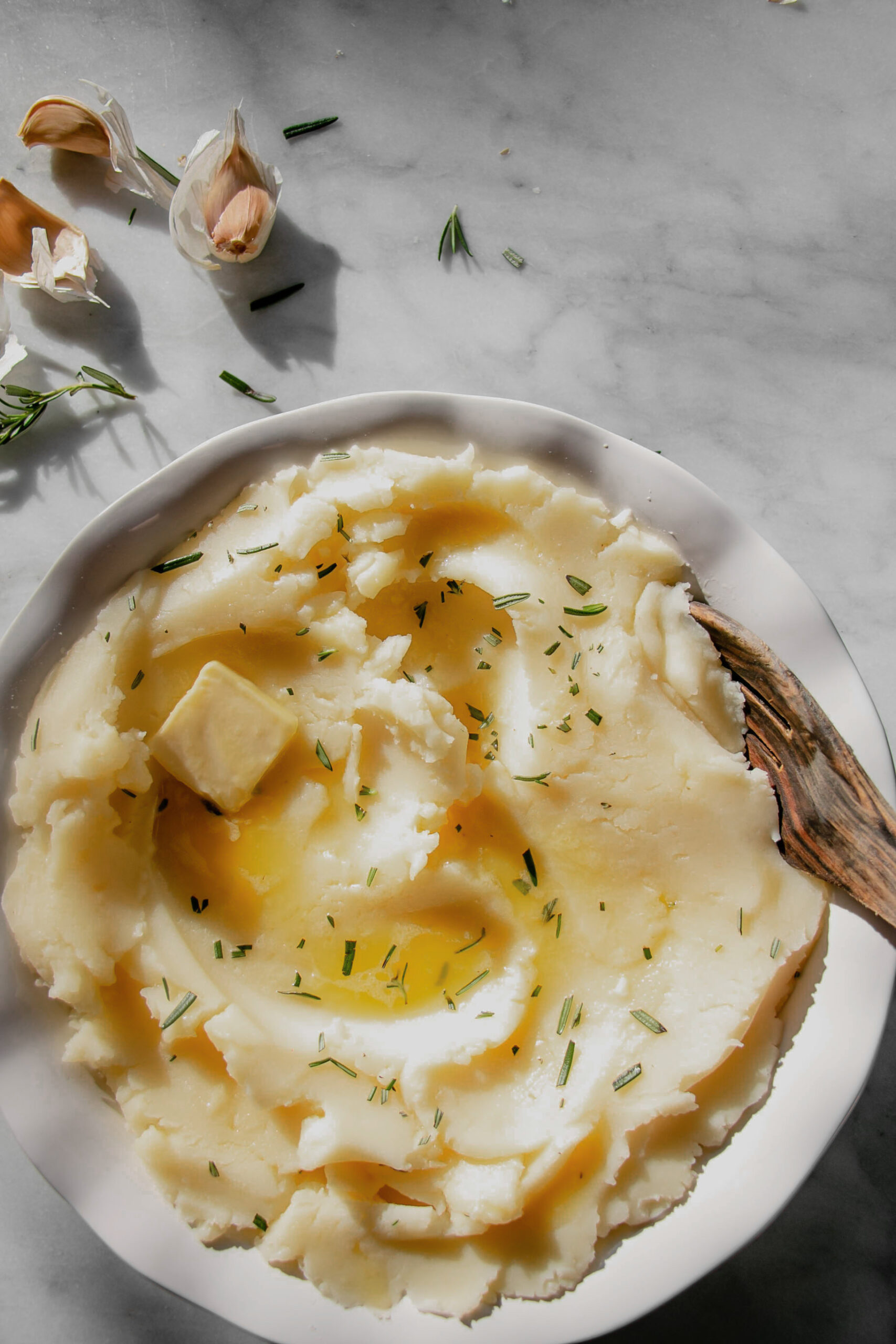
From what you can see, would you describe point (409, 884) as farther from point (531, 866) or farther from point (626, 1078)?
point (626, 1078)

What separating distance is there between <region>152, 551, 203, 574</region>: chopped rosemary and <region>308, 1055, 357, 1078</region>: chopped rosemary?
119cm

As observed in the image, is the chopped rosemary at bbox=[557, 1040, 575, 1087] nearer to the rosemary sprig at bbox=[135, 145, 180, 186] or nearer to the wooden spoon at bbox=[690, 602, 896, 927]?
the wooden spoon at bbox=[690, 602, 896, 927]

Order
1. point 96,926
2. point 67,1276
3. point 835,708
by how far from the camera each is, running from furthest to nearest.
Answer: point 67,1276 < point 835,708 < point 96,926

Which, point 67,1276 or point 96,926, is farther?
point 67,1276

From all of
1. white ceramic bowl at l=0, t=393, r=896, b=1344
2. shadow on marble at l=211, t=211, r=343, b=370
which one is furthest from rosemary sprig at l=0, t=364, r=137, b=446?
white ceramic bowl at l=0, t=393, r=896, b=1344

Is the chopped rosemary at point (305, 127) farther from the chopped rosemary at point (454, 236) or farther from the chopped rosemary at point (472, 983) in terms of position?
the chopped rosemary at point (472, 983)

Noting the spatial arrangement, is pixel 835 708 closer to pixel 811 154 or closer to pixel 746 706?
pixel 746 706

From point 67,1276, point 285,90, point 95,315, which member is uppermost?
point 285,90

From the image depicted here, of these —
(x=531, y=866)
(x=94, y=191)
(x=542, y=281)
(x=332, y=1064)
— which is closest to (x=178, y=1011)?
(x=332, y=1064)

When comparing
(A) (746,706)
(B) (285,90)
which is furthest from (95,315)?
(A) (746,706)

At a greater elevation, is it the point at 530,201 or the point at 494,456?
the point at 530,201

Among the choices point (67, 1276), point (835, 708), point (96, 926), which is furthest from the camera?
point (67, 1276)

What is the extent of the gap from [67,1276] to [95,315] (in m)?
2.79

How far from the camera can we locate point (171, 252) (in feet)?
8.73
